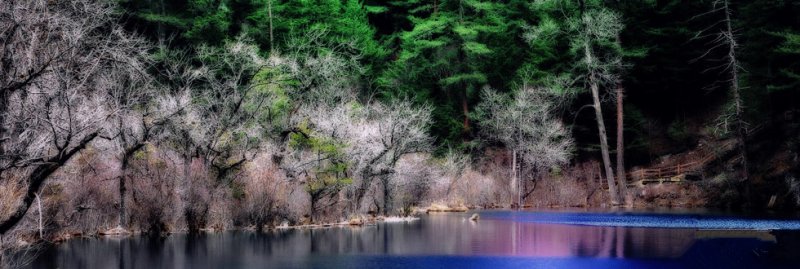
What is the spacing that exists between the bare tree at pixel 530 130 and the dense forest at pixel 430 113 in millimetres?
170

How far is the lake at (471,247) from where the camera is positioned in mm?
19828

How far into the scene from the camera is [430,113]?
163 ft

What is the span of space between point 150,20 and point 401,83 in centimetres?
1709

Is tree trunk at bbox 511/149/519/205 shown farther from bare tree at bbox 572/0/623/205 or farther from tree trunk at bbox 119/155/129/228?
tree trunk at bbox 119/155/129/228

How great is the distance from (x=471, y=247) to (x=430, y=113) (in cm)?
2588

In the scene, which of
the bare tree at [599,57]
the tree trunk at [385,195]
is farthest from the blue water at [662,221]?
the bare tree at [599,57]

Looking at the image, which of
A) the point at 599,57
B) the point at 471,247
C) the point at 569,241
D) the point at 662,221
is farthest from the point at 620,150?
the point at 471,247

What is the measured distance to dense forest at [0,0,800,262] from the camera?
29.8m

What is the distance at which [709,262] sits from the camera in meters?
19.7

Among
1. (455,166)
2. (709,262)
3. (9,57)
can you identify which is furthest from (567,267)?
(455,166)

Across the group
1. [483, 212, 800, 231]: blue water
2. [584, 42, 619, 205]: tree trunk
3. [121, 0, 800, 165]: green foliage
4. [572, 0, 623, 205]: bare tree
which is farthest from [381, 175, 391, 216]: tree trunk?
[572, 0, 623, 205]: bare tree

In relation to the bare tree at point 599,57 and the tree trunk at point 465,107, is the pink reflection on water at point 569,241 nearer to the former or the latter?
the bare tree at point 599,57

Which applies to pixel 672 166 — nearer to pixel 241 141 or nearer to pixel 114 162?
pixel 241 141

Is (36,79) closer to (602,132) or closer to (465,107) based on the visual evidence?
(602,132)
